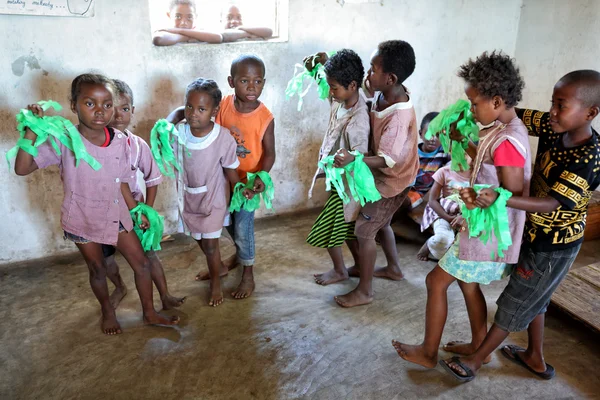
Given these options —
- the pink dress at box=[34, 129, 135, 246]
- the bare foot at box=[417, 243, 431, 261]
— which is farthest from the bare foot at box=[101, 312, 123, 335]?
the bare foot at box=[417, 243, 431, 261]

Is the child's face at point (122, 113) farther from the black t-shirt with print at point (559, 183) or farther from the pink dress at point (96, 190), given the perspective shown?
the black t-shirt with print at point (559, 183)

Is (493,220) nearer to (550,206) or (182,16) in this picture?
(550,206)

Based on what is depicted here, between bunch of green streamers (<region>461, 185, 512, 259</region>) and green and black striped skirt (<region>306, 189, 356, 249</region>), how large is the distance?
3.78 ft

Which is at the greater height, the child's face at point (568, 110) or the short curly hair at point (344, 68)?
the short curly hair at point (344, 68)

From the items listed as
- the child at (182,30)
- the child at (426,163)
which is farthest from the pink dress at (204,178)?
the child at (426,163)

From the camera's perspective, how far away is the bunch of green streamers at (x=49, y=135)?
6.89ft

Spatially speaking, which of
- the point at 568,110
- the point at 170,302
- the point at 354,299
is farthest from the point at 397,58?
the point at 170,302

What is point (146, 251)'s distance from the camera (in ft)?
9.04

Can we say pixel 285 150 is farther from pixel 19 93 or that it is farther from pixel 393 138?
pixel 19 93

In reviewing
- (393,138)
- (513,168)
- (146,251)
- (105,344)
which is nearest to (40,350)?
(105,344)

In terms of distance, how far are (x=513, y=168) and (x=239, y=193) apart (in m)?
1.57

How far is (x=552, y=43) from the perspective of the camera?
467 centimetres

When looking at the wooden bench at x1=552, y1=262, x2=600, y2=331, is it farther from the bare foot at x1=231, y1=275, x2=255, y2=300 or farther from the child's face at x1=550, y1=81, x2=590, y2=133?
the bare foot at x1=231, y1=275, x2=255, y2=300

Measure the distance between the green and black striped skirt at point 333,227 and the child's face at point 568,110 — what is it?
1.43m
